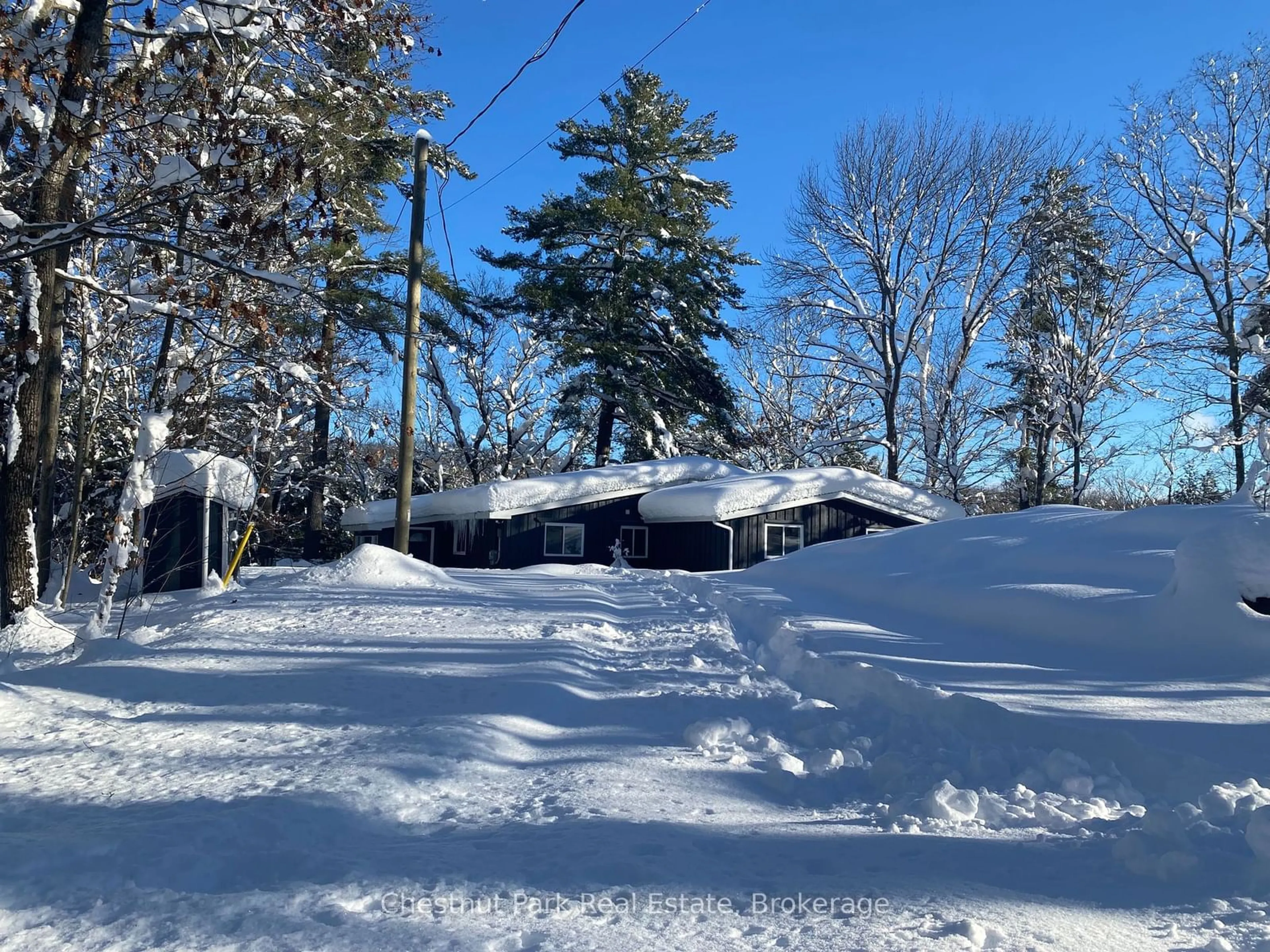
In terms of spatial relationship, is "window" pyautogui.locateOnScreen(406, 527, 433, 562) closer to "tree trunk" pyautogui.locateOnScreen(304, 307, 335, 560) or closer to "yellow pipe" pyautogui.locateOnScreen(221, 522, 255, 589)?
"tree trunk" pyautogui.locateOnScreen(304, 307, 335, 560)

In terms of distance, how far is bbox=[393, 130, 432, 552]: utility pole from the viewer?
14844mm

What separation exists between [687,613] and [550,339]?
62.8 ft

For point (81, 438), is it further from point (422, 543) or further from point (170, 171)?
point (422, 543)

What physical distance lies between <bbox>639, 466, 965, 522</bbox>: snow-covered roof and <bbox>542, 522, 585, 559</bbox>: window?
75.5 inches

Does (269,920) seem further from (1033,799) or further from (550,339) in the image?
(550,339)

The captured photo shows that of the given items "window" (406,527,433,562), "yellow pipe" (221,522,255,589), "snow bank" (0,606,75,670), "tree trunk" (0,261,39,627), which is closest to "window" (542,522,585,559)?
"window" (406,527,433,562)

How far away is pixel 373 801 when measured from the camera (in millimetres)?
4367

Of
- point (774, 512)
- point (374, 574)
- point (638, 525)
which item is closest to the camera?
point (374, 574)

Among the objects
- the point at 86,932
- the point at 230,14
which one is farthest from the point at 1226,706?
the point at 230,14

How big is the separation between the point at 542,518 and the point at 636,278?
894 cm

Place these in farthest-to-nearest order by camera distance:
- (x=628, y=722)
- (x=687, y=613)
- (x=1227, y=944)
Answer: (x=687, y=613) < (x=628, y=722) < (x=1227, y=944)

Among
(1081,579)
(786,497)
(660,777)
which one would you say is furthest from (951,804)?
(786,497)

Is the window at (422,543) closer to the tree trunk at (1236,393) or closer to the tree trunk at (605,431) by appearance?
the tree trunk at (605,431)

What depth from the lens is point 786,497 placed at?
83.5 feet
